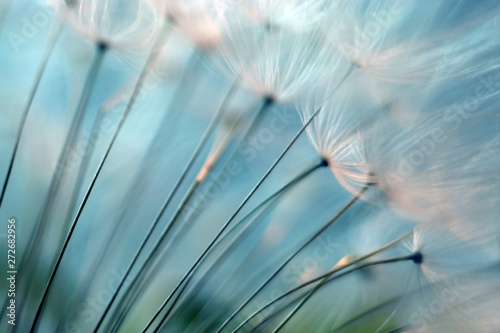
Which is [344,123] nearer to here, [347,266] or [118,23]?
[347,266]

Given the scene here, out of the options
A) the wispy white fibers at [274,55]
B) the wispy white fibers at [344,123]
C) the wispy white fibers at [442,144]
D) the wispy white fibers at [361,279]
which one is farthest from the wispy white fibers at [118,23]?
the wispy white fibers at [361,279]

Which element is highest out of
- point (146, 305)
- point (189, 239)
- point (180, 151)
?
point (180, 151)

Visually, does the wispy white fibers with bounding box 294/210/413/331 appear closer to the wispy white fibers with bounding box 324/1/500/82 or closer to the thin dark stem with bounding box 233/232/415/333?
the thin dark stem with bounding box 233/232/415/333

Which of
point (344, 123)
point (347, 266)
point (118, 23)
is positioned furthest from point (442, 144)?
point (118, 23)

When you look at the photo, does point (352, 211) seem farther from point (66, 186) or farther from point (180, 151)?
point (66, 186)

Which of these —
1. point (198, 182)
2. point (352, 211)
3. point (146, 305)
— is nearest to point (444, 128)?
point (352, 211)

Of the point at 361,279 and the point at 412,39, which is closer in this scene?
the point at 412,39
